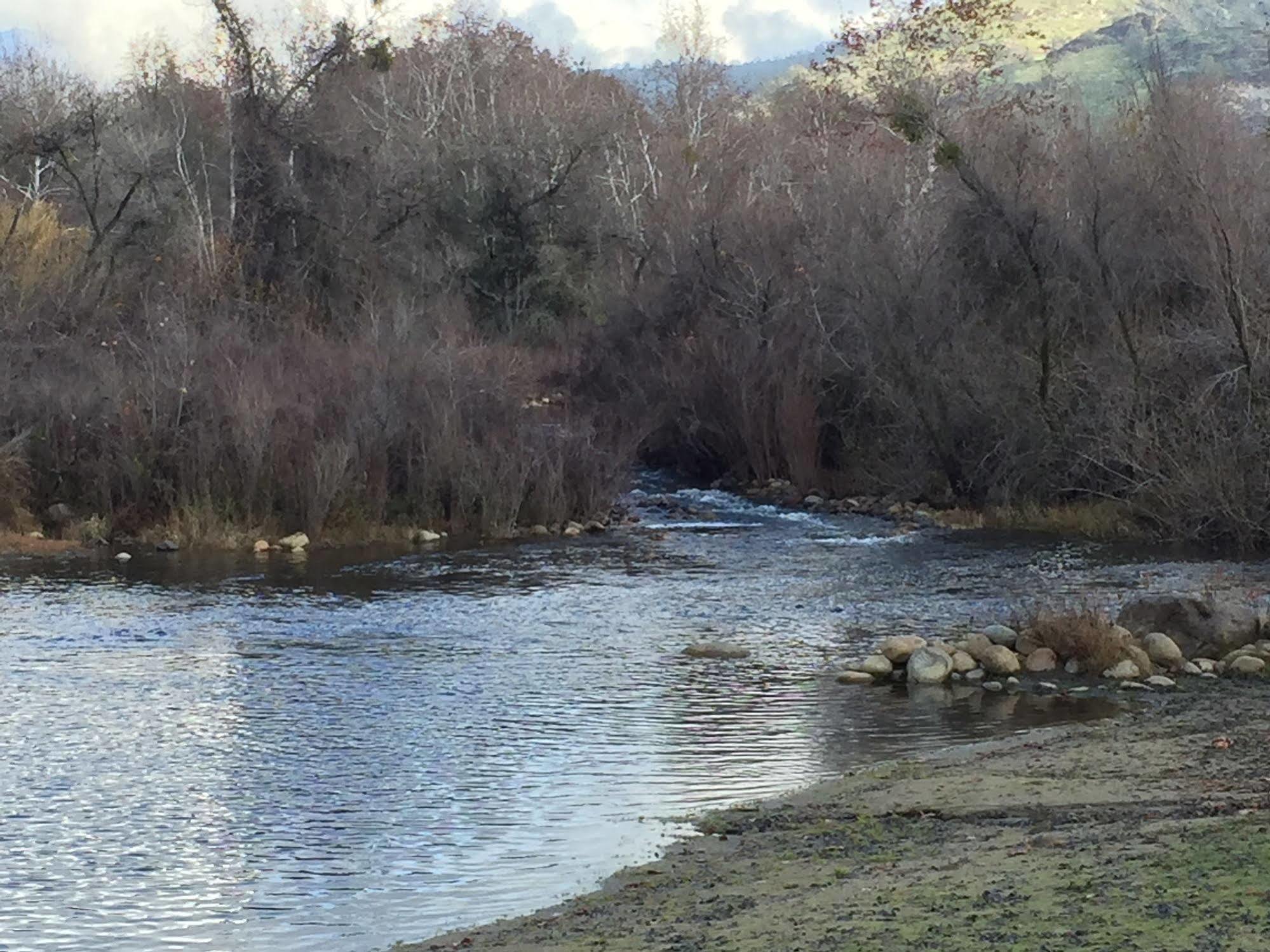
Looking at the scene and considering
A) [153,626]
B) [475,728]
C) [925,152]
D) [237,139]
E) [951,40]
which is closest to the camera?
[475,728]

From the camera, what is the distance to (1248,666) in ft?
57.9

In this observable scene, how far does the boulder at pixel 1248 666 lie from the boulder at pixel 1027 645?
2.02 meters

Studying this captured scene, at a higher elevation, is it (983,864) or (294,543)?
(294,543)

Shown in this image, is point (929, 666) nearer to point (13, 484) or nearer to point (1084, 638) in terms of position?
point (1084, 638)

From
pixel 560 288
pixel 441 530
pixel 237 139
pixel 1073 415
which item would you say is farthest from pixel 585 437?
pixel 237 139

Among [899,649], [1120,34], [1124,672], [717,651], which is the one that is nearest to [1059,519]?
[717,651]

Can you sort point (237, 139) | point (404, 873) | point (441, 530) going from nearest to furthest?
1. point (404, 873)
2. point (441, 530)
3. point (237, 139)

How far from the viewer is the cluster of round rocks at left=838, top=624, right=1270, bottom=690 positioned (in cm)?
1761

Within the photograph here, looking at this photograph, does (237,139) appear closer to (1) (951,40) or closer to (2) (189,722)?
(1) (951,40)

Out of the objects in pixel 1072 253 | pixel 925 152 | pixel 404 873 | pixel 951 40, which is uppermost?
pixel 951 40

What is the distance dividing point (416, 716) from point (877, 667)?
5.10m

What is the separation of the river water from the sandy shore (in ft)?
2.93

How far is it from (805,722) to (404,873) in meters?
5.86

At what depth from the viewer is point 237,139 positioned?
173 feet
